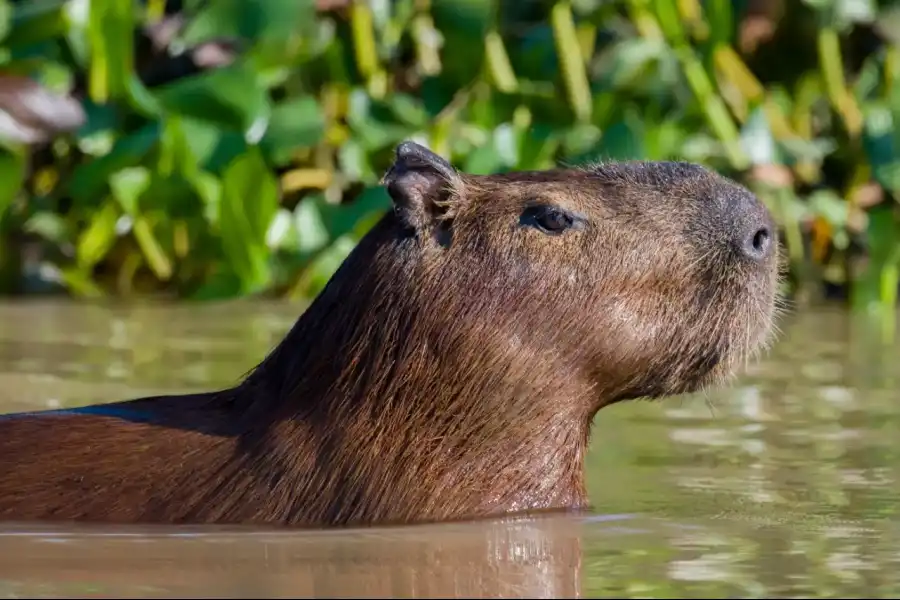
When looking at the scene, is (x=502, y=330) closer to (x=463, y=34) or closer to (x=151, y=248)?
(x=151, y=248)

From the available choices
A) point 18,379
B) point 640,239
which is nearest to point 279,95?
point 18,379

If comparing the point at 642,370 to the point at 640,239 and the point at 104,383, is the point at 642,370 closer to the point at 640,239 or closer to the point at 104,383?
the point at 640,239

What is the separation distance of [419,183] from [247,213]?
178 inches

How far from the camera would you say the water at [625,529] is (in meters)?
3.62

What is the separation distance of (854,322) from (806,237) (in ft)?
3.56

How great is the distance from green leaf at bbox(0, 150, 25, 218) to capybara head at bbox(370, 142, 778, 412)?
4875 millimetres

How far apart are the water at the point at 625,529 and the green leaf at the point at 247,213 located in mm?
1224

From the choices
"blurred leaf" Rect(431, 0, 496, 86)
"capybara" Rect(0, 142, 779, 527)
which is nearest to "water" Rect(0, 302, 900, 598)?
"capybara" Rect(0, 142, 779, 527)

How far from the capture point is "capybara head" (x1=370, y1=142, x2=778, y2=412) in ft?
14.2

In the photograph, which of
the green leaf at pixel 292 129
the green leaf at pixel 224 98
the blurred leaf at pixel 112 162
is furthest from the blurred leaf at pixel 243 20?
the blurred leaf at pixel 112 162

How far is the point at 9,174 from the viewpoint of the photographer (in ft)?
29.6

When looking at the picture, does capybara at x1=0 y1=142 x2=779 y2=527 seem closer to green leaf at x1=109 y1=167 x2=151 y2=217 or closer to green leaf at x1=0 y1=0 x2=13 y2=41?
green leaf at x1=109 y1=167 x2=151 y2=217

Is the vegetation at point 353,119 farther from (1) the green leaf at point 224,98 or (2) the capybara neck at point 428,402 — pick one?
(2) the capybara neck at point 428,402

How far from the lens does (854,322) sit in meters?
8.77
